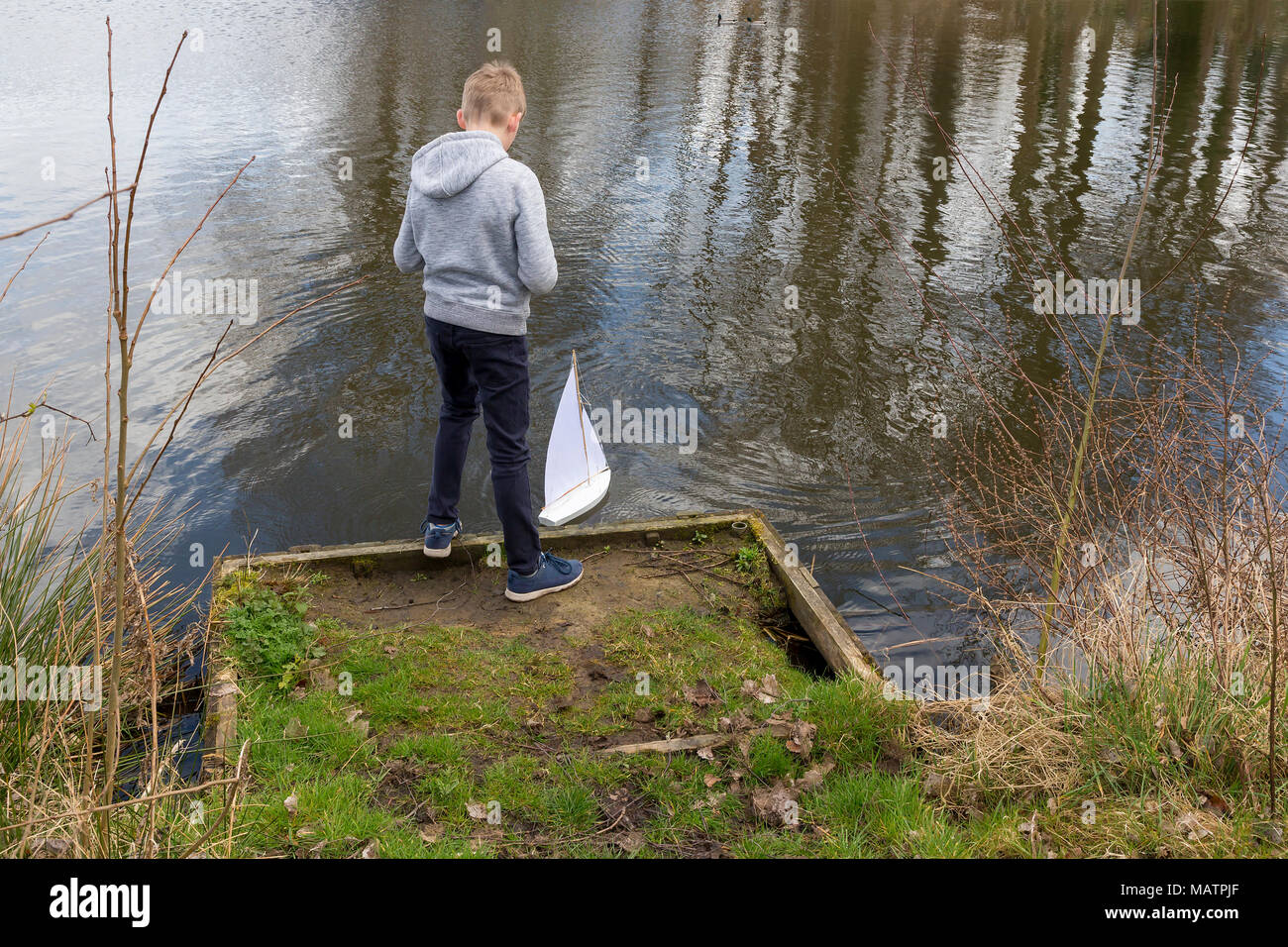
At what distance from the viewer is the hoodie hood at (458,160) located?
419cm

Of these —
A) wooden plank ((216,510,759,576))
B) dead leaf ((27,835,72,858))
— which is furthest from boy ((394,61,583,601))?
dead leaf ((27,835,72,858))

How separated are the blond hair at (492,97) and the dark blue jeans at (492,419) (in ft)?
2.93

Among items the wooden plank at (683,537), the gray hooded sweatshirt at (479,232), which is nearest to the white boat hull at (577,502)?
the wooden plank at (683,537)

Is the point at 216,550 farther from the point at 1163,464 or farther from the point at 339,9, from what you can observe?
the point at 339,9

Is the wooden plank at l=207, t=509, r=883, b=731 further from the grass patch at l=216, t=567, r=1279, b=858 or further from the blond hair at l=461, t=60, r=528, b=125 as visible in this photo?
the blond hair at l=461, t=60, r=528, b=125

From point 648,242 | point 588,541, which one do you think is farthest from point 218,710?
point 648,242

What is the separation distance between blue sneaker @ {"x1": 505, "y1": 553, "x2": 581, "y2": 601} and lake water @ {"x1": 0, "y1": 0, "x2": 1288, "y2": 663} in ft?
4.97

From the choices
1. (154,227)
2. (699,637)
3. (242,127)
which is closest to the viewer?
(699,637)

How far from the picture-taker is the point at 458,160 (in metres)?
4.21

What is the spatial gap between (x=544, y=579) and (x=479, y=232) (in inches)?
66.3

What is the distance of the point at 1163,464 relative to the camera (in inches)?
165

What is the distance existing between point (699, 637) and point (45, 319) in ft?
23.2

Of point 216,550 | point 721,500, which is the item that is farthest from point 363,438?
point 721,500

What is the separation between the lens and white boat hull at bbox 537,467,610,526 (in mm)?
6176
